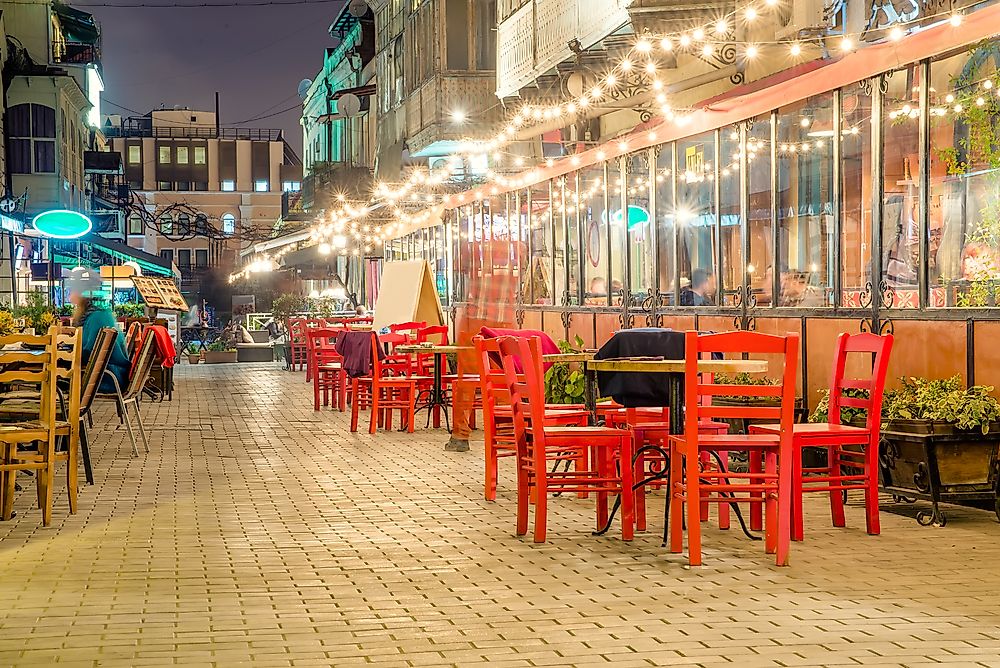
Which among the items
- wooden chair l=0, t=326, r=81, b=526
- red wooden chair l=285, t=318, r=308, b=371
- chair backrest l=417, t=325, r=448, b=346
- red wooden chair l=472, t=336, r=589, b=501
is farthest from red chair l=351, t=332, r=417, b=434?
red wooden chair l=285, t=318, r=308, b=371

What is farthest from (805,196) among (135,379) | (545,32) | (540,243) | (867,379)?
(545,32)

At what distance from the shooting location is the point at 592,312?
17.6 m

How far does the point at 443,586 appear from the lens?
6660mm

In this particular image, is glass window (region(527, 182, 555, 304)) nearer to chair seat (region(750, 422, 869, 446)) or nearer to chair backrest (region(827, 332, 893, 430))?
chair backrest (region(827, 332, 893, 430))

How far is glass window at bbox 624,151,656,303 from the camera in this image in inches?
612

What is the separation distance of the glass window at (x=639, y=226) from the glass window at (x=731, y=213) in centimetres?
182

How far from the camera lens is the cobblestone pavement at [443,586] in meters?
5.40

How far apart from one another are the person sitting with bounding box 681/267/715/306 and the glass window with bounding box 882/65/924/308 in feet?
10.9

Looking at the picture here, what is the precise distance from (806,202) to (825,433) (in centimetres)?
447

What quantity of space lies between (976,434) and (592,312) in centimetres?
911

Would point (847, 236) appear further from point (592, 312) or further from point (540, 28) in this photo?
point (540, 28)

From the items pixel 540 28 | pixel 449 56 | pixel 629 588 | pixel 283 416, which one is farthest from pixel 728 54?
pixel 449 56

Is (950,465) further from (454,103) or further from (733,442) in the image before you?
(454,103)

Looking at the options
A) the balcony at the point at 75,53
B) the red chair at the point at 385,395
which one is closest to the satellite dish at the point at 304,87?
the balcony at the point at 75,53
